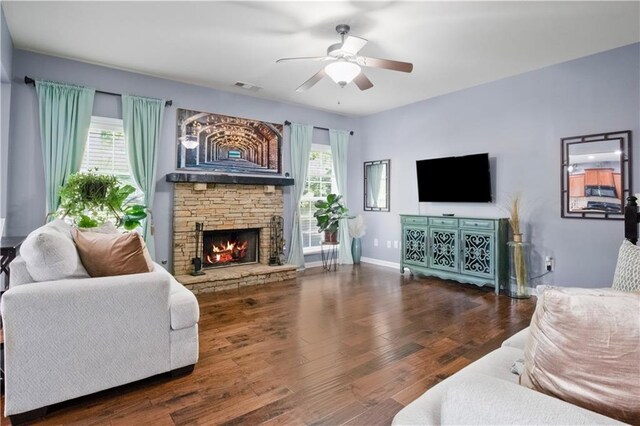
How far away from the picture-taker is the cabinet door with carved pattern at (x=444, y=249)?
486cm

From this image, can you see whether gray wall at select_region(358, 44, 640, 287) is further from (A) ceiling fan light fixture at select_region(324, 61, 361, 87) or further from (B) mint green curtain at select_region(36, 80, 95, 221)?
(B) mint green curtain at select_region(36, 80, 95, 221)

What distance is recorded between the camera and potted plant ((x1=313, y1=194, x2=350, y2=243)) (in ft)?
19.2

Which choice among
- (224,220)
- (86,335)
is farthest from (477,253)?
(86,335)

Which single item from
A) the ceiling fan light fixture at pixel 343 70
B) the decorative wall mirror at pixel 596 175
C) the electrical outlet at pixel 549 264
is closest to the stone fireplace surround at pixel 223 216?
the ceiling fan light fixture at pixel 343 70

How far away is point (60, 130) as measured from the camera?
3.91m

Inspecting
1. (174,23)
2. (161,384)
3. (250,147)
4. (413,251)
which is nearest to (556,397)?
(161,384)

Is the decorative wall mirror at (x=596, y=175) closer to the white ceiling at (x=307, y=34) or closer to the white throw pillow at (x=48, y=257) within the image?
the white ceiling at (x=307, y=34)

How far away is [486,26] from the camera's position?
324 centimetres

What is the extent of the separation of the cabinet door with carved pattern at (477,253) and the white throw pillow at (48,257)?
438 centimetres

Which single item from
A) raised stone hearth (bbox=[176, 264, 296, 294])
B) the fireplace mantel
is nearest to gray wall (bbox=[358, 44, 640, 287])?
the fireplace mantel

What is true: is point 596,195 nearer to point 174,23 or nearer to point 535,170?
point 535,170

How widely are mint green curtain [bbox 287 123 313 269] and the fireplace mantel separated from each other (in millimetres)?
354

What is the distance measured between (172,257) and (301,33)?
329 cm

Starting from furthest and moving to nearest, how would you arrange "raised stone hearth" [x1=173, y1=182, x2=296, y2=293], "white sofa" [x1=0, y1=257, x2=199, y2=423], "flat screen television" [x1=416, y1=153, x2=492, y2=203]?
"flat screen television" [x1=416, y1=153, x2=492, y2=203]
"raised stone hearth" [x1=173, y1=182, x2=296, y2=293]
"white sofa" [x1=0, y1=257, x2=199, y2=423]
